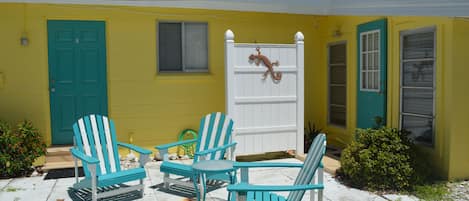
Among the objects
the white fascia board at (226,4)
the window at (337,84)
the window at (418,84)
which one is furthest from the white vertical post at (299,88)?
the window at (418,84)

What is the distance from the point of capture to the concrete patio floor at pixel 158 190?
197 inches

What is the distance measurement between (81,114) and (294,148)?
361 centimetres

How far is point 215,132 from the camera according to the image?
5676mm

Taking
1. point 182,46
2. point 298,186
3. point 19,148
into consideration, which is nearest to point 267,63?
point 182,46

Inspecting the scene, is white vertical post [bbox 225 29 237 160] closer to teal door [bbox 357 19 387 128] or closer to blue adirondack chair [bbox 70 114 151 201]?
blue adirondack chair [bbox 70 114 151 201]

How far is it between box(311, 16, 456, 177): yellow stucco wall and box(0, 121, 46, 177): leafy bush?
16.6 feet

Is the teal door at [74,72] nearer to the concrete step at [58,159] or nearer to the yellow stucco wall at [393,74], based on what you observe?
the concrete step at [58,159]

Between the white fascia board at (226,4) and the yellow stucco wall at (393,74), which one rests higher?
the white fascia board at (226,4)

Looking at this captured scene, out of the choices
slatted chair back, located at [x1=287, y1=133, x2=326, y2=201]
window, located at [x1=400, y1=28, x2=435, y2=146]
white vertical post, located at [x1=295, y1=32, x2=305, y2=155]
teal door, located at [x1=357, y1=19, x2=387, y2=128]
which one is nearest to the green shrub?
window, located at [x1=400, y1=28, x2=435, y2=146]

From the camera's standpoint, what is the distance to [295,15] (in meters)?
8.03

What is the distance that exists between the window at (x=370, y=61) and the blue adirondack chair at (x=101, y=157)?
396 centimetres

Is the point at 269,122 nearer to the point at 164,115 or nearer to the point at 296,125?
the point at 296,125

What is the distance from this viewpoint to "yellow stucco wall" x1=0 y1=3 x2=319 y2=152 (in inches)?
261

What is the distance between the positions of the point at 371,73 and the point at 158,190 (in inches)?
157
